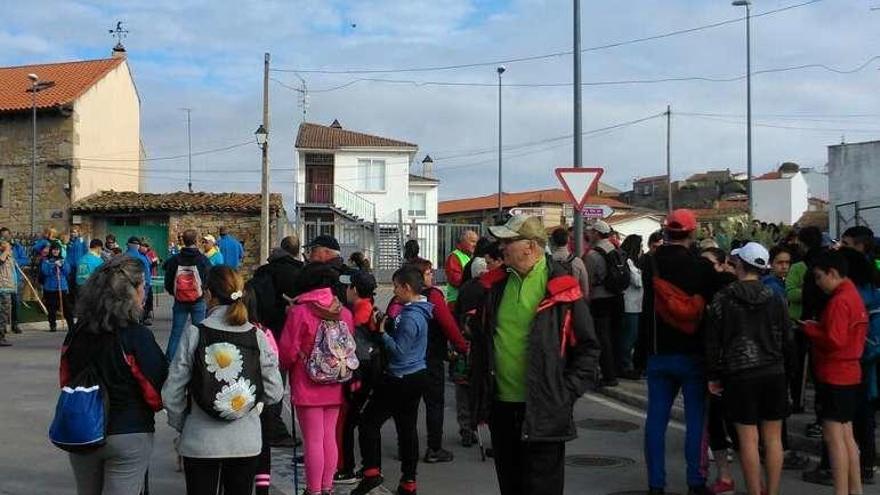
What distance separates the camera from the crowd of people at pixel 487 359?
511 cm

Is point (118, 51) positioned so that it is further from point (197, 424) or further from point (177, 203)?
point (197, 424)

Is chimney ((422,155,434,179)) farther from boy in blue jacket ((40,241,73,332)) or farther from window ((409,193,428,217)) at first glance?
boy in blue jacket ((40,241,73,332))

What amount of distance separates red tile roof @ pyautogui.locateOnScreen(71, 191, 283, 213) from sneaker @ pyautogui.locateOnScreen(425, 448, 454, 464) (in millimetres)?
28531

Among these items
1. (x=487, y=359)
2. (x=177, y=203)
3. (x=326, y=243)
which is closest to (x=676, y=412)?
(x=326, y=243)

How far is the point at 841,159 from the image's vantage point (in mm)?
30484

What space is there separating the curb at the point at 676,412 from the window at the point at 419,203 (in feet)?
159

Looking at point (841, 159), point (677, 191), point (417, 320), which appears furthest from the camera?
point (677, 191)

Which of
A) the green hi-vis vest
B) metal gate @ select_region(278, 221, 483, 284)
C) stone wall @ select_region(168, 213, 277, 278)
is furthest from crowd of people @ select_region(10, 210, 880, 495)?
stone wall @ select_region(168, 213, 277, 278)

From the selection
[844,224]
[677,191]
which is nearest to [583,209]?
[844,224]

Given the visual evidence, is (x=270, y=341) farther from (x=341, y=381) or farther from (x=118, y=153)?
(x=118, y=153)

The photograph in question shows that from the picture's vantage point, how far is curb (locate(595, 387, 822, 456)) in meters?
9.07

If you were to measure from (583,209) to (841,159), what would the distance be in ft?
58.6

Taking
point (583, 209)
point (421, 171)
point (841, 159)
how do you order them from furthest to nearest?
point (421, 171), point (841, 159), point (583, 209)

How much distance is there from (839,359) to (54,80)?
136 feet
